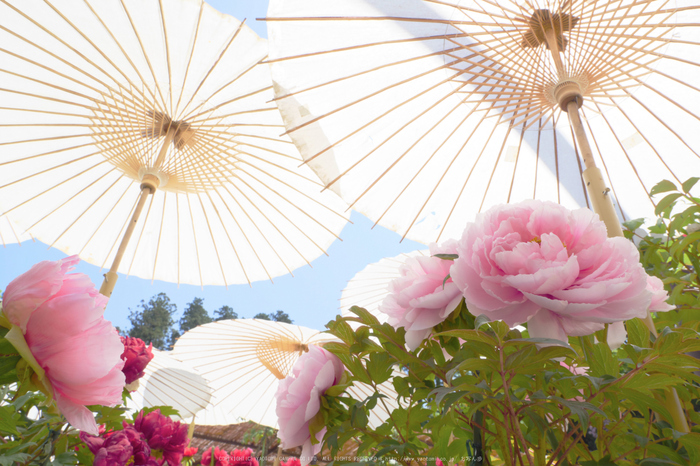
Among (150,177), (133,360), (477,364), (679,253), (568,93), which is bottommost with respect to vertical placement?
(477,364)

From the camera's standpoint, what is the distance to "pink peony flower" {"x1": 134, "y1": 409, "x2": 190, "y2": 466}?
0.89 meters

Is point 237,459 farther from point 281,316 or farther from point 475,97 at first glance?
point 281,316

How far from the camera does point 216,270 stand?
315 cm

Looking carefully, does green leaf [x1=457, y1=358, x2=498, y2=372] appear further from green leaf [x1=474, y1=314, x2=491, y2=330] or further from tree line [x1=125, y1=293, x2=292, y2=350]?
tree line [x1=125, y1=293, x2=292, y2=350]

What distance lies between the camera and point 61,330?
13.7 inches

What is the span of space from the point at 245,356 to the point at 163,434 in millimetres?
3061

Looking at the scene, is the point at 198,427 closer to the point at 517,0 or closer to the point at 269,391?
the point at 269,391

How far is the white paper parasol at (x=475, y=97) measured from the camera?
5.52 ft

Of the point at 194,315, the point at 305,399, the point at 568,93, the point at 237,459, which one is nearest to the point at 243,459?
the point at 237,459

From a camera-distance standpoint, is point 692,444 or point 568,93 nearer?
point 692,444

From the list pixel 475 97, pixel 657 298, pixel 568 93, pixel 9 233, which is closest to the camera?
pixel 657 298

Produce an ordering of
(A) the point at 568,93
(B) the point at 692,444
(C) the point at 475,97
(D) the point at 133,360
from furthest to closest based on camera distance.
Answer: (C) the point at 475,97 < (A) the point at 568,93 < (D) the point at 133,360 < (B) the point at 692,444

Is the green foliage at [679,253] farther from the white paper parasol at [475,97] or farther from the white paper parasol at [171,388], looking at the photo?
the white paper parasol at [171,388]

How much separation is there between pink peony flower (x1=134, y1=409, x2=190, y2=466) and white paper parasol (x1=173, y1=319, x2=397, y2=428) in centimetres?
259
